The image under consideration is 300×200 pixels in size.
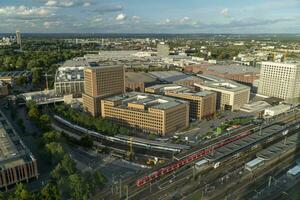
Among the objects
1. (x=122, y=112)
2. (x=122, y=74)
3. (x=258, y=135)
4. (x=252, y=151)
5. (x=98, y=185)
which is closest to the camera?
(x=98, y=185)

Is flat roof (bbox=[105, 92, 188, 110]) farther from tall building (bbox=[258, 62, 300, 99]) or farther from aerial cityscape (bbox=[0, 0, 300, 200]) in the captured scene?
tall building (bbox=[258, 62, 300, 99])

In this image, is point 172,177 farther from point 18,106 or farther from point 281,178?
point 18,106

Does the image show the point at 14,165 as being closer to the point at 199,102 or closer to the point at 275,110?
the point at 199,102

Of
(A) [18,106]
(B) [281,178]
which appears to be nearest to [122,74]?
(A) [18,106]

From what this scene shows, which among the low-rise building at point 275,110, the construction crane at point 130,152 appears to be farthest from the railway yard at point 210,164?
the low-rise building at point 275,110

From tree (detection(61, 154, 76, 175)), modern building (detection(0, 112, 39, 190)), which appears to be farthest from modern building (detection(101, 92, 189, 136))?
modern building (detection(0, 112, 39, 190))

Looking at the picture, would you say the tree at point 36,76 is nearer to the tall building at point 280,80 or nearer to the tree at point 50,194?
the tree at point 50,194
